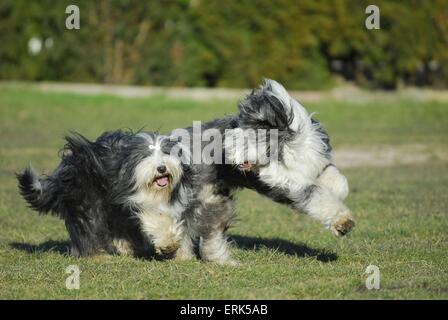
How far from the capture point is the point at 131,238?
7.11 meters

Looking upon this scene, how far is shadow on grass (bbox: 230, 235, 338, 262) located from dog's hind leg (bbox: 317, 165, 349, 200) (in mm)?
698

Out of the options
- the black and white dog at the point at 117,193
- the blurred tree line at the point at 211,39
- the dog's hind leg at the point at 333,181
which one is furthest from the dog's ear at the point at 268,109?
the blurred tree line at the point at 211,39

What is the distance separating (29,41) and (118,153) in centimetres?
2096

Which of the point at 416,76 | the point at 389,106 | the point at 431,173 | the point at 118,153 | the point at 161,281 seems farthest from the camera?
the point at 416,76

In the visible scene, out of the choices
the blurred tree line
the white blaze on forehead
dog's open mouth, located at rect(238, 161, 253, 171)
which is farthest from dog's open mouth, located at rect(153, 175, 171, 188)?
the blurred tree line

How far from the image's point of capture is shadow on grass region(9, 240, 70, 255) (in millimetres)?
7472

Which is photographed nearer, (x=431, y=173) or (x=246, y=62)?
(x=431, y=173)

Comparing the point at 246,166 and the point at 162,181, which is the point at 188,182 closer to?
the point at 162,181

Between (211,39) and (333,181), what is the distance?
2041cm

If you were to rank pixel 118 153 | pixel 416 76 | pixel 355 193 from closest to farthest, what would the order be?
pixel 118 153
pixel 355 193
pixel 416 76

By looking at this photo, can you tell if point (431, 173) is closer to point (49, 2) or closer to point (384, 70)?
point (384, 70)

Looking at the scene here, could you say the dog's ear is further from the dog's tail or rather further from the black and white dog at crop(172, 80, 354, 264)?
the dog's tail

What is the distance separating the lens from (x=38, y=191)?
283 inches
